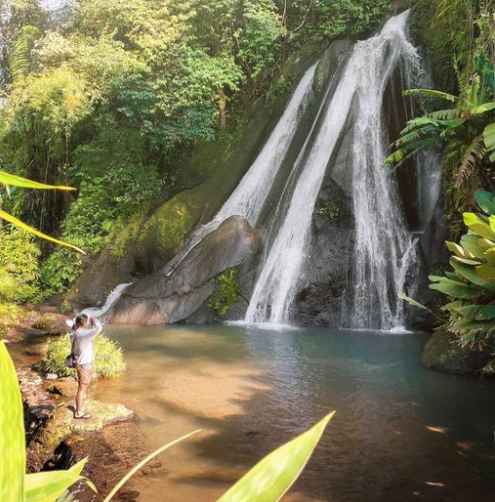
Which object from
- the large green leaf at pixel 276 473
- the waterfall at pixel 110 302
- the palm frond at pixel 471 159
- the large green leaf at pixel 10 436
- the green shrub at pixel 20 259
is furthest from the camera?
the waterfall at pixel 110 302

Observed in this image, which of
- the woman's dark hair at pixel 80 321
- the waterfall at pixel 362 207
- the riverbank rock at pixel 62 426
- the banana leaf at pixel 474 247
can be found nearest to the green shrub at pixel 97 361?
the riverbank rock at pixel 62 426

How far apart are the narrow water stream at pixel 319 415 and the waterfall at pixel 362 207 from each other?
234cm

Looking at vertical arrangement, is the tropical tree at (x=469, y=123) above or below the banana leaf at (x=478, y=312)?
above

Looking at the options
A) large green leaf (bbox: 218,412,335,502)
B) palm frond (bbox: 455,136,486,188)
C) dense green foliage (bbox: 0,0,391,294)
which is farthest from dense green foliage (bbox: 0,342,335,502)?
dense green foliage (bbox: 0,0,391,294)

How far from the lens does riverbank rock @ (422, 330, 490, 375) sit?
30.0 feet

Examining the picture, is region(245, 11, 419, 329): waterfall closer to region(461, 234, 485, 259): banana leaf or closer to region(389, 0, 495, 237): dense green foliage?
region(389, 0, 495, 237): dense green foliage

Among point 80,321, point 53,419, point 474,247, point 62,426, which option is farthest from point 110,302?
point 474,247

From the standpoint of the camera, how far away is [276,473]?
586 mm

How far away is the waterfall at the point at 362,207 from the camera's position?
1408 cm

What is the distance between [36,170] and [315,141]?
11119mm

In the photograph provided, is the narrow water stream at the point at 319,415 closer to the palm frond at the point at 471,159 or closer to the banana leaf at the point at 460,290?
the banana leaf at the point at 460,290

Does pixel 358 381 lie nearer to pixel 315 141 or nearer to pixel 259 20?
pixel 315 141

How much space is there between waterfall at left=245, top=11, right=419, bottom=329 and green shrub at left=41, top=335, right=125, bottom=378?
5920mm

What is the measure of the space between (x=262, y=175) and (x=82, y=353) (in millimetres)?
11996
